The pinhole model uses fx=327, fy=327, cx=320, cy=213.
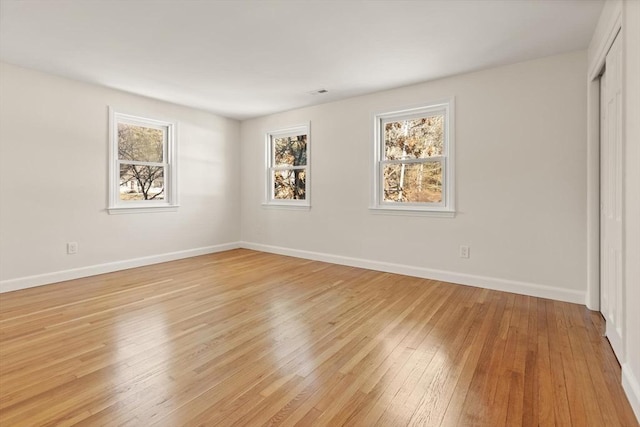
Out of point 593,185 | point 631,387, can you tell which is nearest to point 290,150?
point 593,185

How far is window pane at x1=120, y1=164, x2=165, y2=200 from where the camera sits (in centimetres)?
460

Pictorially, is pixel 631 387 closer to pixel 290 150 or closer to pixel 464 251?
pixel 464 251

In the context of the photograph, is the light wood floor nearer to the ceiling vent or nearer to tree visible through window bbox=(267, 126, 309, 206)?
tree visible through window bbox=(267, 126, 309, 206)

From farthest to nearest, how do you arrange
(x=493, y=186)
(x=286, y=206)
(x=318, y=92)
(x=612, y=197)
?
1. (x=286, y=206)
2. (x=318, y=92)
3. (x=493, y=186)
4. (x=612, y=197)

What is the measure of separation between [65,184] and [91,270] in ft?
3.62

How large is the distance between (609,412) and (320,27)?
307cm

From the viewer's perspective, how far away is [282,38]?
114 inches

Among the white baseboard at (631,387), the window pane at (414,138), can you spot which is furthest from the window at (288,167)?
the white baseboard at (631,387)

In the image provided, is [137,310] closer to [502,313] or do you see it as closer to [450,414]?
[450,414]

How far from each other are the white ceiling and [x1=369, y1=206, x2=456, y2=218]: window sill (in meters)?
1.57

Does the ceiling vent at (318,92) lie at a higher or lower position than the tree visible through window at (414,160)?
higher

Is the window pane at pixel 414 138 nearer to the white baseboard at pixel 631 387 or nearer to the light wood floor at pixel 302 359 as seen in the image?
the light wood floor at pixel 302 359

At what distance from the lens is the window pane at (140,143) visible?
4.55m

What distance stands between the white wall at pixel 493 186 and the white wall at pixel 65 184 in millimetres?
2426
